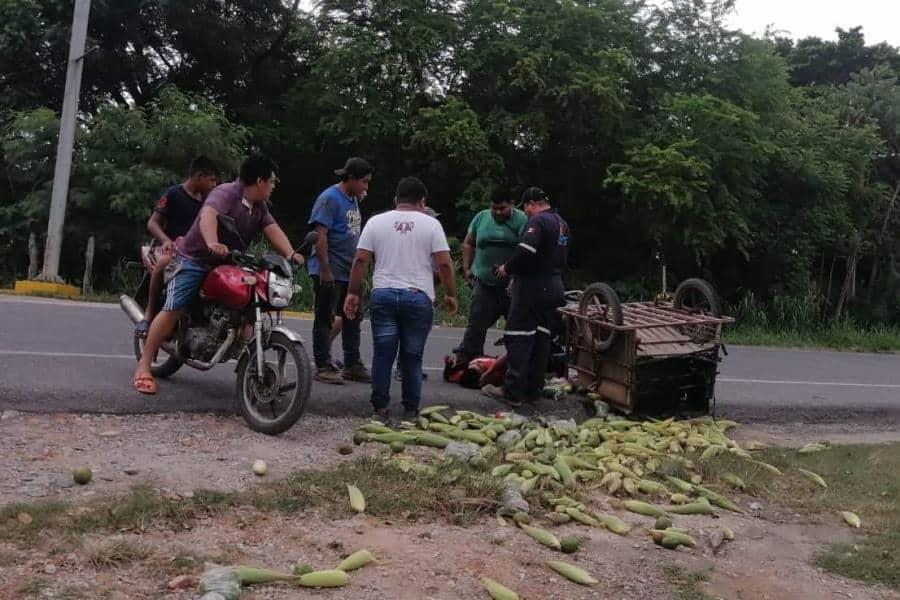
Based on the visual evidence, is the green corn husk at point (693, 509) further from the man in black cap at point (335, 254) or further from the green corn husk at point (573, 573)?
the man in black cap at point (335, 254)

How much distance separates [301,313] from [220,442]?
962cm

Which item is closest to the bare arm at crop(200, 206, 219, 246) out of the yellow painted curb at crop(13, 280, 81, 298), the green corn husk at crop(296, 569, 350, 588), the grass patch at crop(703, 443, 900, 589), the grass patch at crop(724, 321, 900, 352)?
the green corn husk at crop(296, 569, 350, 588)

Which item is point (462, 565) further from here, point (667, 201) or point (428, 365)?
point (667, 201)

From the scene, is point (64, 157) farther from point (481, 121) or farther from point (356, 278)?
point (356, 278)

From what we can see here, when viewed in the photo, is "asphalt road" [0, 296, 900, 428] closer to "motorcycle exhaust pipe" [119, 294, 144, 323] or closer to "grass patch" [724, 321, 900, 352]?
"motorcycle exhaust pipe" [119, 294, 144, 323]

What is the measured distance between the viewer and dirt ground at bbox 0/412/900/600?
350 centimetres

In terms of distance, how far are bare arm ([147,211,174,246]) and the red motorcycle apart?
76 centimetres

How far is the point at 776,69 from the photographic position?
21.3m

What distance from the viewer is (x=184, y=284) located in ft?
20.4

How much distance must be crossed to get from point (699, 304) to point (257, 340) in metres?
4.64

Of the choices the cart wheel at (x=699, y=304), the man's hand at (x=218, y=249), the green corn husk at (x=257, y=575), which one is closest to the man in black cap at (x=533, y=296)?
the cart wheel at (x=699, y=304)

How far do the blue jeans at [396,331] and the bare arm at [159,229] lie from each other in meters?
1.78

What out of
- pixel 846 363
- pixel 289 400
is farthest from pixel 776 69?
pixel 289 400

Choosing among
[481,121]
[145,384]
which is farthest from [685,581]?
[481,121]
